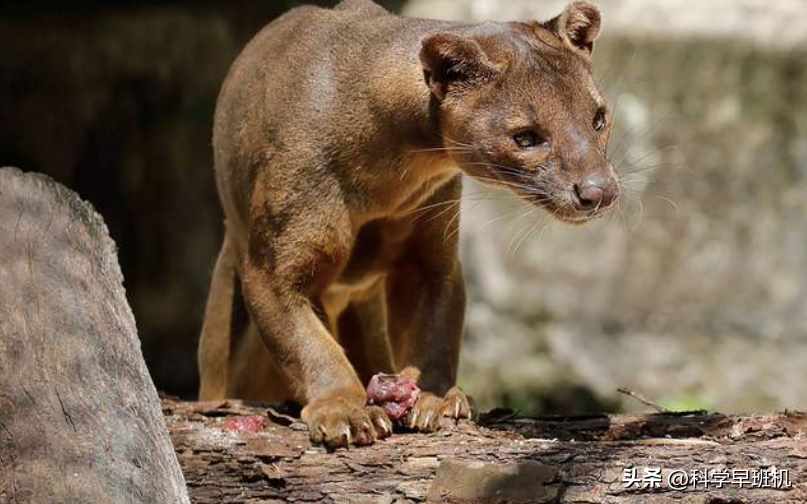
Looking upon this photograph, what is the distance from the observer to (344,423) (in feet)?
19.1

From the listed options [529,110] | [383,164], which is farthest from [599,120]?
[383,164]

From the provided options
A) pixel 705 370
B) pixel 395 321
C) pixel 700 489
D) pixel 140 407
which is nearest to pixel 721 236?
pixel 705 370

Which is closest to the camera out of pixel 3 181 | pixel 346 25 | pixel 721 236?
pixel 3 181

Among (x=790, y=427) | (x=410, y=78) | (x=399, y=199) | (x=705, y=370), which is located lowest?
(x=705, y=370)

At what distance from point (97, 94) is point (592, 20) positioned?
7.04 metres

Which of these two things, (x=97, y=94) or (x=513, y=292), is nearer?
(x=513, y=292)

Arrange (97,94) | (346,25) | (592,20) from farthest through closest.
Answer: (97,94)
(346,25)
(592,20)

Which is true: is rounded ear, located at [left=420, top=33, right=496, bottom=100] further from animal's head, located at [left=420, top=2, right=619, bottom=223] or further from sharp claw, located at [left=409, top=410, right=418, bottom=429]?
sharp claw, located at [left=409, top=410, right=418, bottom=429]

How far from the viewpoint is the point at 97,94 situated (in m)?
12.5

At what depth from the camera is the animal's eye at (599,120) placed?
595 cm

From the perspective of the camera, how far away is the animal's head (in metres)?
5.74

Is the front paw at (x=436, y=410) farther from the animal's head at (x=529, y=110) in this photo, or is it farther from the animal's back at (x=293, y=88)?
the animal's back at (x=293, y=88)

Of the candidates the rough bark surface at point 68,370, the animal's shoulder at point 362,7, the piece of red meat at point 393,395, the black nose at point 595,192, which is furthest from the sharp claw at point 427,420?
the animal's shoulder at point 362,7

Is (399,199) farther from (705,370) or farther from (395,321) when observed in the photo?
(705,370)
